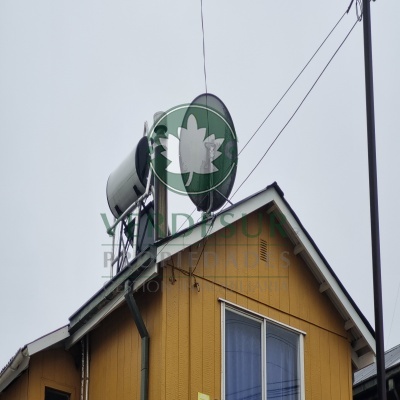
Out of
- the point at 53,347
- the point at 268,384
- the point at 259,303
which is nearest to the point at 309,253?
the point at 259,303

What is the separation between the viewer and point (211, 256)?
14266 mm

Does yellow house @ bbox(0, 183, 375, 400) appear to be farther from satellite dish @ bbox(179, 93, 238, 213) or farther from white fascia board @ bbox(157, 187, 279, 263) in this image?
satellite dish @ bbox(179, 93, 238, 213)

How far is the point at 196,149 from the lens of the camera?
14.9 meters

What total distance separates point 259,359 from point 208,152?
3054mm

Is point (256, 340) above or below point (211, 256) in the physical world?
below

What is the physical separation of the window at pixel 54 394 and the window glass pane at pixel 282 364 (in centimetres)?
292

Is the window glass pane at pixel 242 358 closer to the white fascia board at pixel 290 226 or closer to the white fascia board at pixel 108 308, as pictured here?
the white fascia board at pixel 290 226

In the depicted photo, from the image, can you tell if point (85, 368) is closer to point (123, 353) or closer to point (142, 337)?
point (123, 353)

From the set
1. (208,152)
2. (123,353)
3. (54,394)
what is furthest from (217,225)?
(54,394)

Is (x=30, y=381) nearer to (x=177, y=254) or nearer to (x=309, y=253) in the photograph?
(x=177, y=254)

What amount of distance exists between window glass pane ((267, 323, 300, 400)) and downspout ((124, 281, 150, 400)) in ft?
6.39

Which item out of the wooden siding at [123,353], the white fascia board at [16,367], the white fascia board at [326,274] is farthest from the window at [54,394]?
the white fascia board at [326,274]

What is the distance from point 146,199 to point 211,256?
177 cm

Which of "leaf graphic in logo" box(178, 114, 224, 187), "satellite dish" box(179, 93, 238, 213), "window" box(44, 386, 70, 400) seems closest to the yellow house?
"window" box(44, 386, 70, 400)
